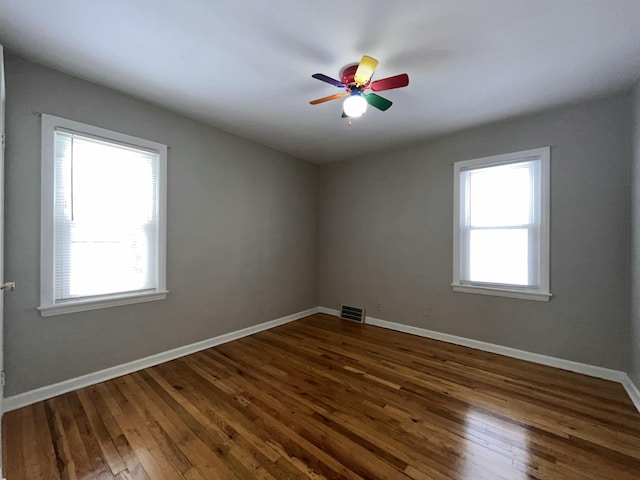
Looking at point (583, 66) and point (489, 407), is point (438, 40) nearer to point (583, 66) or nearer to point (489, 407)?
point (583, 66)

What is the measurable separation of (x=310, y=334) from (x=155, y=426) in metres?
2.07

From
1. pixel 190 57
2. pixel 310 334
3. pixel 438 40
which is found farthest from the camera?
pixel 310 334

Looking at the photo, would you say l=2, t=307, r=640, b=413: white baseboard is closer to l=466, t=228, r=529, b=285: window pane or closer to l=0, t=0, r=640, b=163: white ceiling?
l=466, t=228, r=529, b=285: window pane

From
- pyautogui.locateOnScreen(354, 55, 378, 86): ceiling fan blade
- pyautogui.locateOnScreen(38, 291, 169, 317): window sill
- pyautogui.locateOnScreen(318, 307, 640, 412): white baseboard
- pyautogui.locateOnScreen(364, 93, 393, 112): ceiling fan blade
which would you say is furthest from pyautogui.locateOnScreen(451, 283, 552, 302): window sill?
pyautogui.locateOnScreen(38, 291, 169, 317): window sill

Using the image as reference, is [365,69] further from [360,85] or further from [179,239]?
[179,239]

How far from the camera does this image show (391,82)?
192 centimetres

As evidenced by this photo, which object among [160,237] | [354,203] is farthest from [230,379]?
[354,203]

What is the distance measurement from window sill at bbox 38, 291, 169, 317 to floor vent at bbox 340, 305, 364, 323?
Result: 2642mm

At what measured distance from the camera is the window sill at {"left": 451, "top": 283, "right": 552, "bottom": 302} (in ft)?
9.23

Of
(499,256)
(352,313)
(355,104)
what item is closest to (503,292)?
(499,256)

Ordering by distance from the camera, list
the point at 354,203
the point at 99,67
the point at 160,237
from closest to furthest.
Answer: the point at 99,67, the point at 160,237, the point at 354,203

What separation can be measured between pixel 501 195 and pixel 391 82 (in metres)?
2.06

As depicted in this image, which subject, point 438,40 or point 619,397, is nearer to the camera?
point 438,40

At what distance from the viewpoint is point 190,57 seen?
2.02 metres
